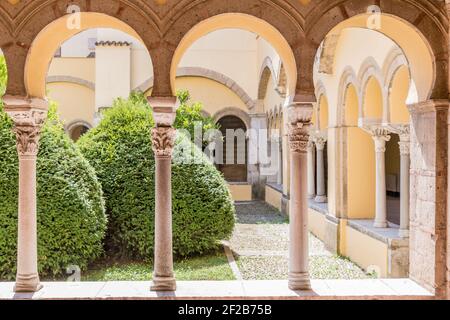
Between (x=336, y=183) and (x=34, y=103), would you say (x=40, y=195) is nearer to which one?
(x=34, y=103)

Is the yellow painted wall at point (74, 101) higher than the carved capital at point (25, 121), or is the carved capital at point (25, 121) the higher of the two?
the yellow painted wall at point (74, 101)

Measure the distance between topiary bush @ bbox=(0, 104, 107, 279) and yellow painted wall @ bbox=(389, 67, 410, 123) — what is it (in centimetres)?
450

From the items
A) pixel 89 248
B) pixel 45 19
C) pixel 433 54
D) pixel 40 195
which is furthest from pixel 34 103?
pixel 433 54

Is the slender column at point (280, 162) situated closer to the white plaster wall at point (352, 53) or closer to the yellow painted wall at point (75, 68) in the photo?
the white plaster wall at point (352, 53)

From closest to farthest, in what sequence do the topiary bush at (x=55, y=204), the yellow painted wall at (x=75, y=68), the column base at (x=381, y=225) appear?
the topiary bush at (x=55, y=204) → the column base at (x=381, y=225) → the yellow painted wall at (x=75, y=68)

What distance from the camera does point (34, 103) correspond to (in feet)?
16.4

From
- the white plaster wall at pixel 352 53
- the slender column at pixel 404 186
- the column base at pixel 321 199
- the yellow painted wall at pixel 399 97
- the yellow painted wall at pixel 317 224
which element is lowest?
the yellow painted wall at pixel 317 224

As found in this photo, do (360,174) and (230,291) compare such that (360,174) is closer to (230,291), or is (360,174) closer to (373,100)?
(373,100)

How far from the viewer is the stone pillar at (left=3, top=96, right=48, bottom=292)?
4.95 m

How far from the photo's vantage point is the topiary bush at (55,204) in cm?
698

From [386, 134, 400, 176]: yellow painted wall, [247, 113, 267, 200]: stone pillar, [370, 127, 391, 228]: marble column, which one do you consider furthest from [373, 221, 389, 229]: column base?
[247, 113, 267, 200]: stone pillar

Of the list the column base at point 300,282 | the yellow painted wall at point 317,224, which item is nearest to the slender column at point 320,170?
the yellow painted wall at point 317,224

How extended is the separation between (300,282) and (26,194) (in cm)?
266

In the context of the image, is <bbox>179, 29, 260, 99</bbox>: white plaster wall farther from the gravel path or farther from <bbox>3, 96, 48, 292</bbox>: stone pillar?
<bbox>3, 96, 48, 292</bbox>: stone pillar
